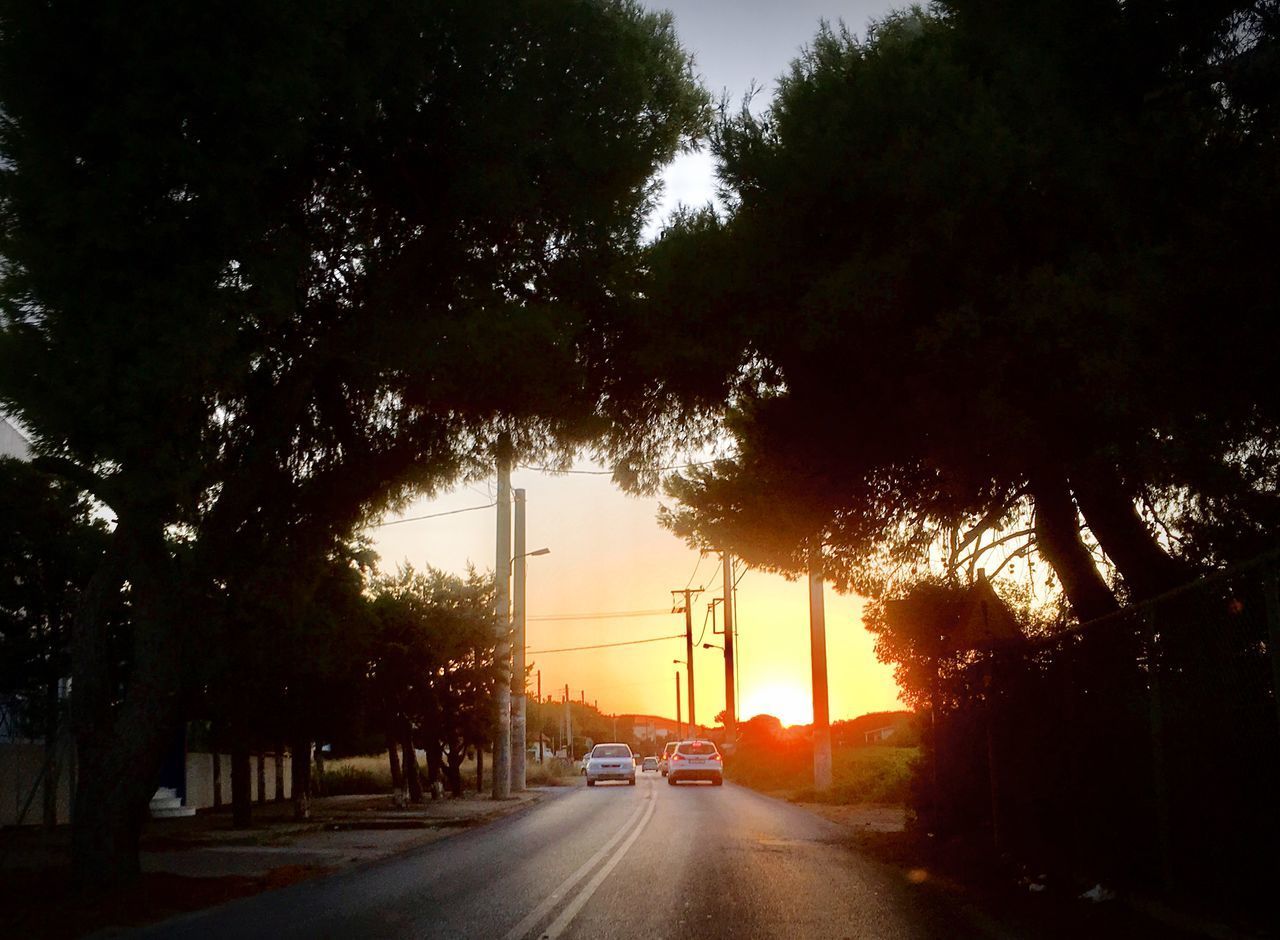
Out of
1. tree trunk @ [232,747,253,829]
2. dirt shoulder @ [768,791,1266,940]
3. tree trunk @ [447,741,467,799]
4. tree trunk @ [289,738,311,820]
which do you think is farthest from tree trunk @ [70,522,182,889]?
tree trunk @ [447,741,467,799]

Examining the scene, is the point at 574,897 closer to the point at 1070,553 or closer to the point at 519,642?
the point at 1070,553

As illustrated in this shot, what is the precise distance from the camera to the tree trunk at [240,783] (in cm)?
2241

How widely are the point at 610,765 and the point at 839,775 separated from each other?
1322 centimetres

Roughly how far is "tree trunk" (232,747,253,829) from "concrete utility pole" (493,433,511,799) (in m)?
8.97

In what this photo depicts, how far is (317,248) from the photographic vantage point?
1323cm

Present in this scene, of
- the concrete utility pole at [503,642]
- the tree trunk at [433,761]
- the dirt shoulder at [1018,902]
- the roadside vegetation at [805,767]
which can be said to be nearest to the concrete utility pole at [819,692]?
the roadside vegetation at [805,767]

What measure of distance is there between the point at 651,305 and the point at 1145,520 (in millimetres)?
5596

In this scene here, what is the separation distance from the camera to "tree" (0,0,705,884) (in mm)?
10703

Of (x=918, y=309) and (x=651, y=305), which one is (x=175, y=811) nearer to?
(x=651, y=305)

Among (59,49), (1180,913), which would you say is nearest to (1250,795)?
(1180,913)

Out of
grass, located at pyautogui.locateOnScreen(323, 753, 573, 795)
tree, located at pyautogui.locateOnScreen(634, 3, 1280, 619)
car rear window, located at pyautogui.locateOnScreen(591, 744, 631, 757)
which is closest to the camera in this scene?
tree, located at pyautogui.locateOnScreen(634, 3, 1280, 619)

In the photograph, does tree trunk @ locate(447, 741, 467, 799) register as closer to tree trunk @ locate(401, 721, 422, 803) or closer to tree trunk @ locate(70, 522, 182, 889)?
tree trunk @ locate(401, 721, 422, 803)

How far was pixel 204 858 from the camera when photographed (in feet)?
49.6

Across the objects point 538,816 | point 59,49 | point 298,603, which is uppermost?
point 59,49
